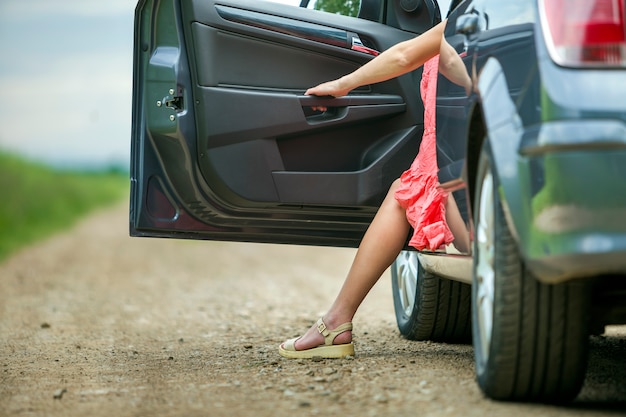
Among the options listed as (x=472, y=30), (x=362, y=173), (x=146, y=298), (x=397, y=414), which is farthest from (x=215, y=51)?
(x=146, y=298)

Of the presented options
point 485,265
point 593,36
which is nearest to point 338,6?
point 485,265

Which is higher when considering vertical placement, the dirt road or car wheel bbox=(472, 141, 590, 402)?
car wheel bbox=(472, 141, 590, 402)

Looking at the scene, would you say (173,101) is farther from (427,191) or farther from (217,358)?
(217,358)

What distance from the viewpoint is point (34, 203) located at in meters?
21.5

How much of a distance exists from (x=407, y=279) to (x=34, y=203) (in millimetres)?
17633

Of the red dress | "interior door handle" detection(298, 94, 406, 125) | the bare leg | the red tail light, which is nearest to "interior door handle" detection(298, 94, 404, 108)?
"interior door handle" detection(298, 94, 406, 125)

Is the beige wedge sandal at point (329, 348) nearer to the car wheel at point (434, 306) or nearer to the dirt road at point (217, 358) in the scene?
the dirt road at point (217, 358)

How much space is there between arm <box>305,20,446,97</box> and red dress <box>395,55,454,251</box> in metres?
0.08

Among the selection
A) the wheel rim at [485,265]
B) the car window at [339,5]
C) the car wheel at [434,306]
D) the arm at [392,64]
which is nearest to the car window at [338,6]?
the car window at [339,5]

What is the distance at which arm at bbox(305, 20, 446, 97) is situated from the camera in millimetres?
3885

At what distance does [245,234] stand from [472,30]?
1480mm

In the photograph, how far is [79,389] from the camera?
3.84m

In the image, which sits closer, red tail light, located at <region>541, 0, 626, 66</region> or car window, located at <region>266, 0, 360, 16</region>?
red tail light, located at <region>541, 0, 626, 66</region>

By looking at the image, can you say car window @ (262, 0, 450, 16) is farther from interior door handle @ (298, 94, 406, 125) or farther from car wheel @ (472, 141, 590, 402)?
car wheel @ (472, 141, 590, 402)
